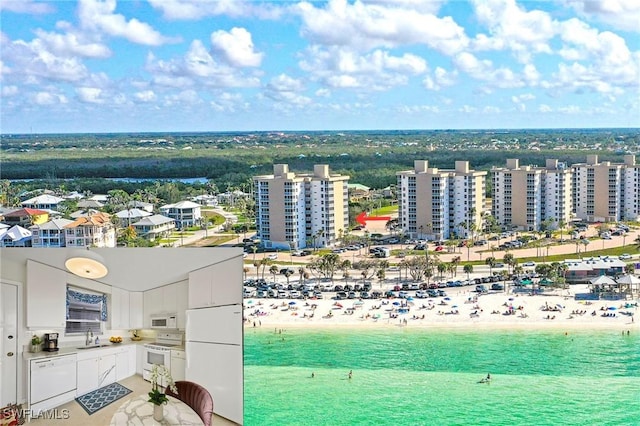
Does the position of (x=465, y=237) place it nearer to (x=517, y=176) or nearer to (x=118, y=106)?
(x=517, y=176)

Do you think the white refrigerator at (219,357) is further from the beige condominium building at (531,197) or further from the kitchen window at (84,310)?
the beige condominium building at (531,197)

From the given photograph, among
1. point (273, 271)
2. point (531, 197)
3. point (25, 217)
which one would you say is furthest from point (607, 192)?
point (25, 217)

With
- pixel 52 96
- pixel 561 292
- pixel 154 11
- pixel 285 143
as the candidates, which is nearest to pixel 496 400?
pixel 561 292

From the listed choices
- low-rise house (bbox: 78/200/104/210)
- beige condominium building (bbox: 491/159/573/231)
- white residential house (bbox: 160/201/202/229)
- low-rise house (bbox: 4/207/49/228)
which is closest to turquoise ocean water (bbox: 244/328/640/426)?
white residential house (bbox: 160/201/202/229)

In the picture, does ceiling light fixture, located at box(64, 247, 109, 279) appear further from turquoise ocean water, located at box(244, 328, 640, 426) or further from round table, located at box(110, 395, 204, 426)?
turquoise ocean water, located at box(244, 328, 640, 426)

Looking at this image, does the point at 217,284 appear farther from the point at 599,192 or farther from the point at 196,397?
the point at 599,192

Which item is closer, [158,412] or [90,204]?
[158,412]
